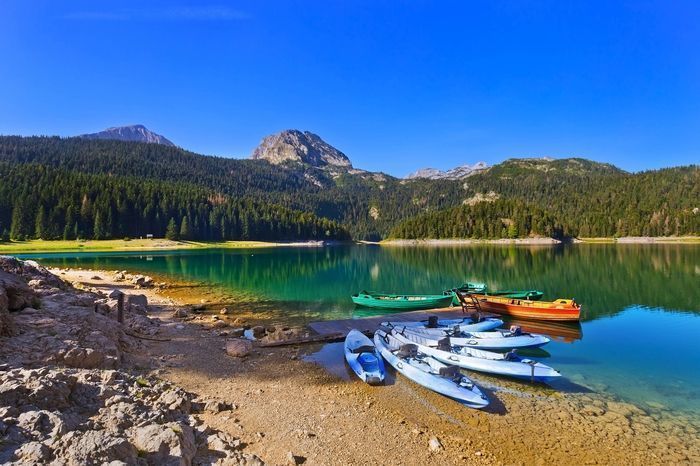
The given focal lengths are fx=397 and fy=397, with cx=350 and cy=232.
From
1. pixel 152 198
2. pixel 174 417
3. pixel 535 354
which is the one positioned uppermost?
pixel 152 198

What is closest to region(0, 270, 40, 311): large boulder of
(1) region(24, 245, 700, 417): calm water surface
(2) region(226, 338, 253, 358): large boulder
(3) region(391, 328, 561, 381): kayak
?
(2) region(226, 338, 253, 358): large boulder

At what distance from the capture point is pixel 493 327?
27.1m

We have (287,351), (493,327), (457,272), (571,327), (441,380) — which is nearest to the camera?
(441,380)

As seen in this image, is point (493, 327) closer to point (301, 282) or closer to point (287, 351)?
point (287, 351)

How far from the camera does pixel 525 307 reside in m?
31.8

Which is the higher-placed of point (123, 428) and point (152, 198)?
point (152, 198)

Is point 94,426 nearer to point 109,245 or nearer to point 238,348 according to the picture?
point 238,348

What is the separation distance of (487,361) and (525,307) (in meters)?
15.4

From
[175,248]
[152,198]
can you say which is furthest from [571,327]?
[152,198]

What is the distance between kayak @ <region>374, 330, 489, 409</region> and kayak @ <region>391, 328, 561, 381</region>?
53.2 inches

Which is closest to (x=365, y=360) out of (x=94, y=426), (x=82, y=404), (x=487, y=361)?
(x=487, y=361)

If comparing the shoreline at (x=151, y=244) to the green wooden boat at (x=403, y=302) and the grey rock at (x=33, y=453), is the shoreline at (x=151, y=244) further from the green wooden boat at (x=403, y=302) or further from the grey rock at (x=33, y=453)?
the grey rock at (x=33, y=453)

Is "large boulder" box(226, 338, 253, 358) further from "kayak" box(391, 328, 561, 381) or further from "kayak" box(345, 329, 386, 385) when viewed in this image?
"kayak" box(391, 328, 561, 381)

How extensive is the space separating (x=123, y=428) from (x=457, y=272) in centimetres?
6575
